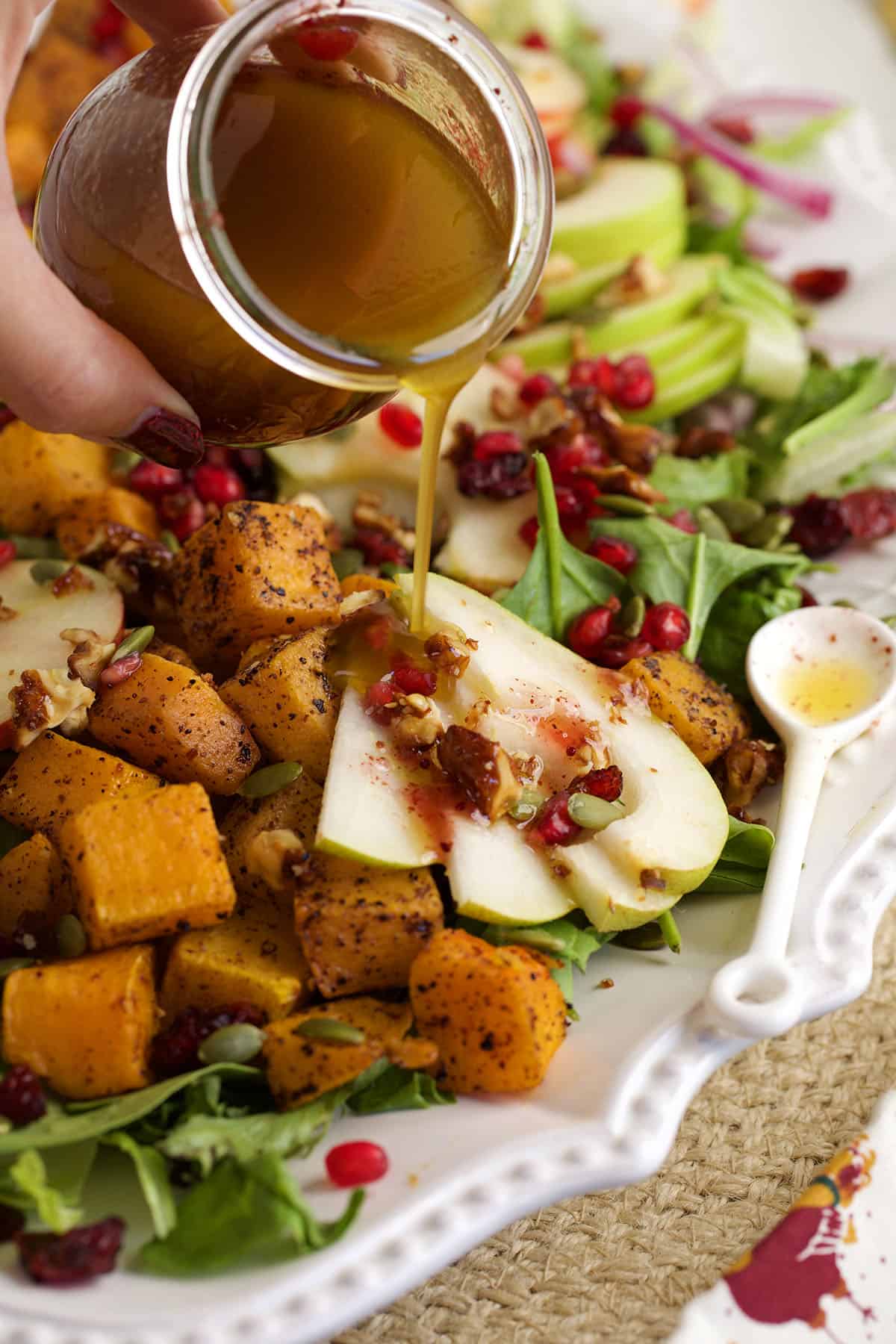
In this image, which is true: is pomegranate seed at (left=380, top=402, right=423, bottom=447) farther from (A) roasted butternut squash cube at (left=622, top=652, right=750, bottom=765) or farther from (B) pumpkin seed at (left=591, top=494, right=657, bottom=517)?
(A) roasted butternut squash cube at (left=622, top=652, right=750, bottom=765)

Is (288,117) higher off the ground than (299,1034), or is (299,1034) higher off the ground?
(288,117)

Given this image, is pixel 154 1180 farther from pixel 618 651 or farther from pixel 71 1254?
pixel 618 651

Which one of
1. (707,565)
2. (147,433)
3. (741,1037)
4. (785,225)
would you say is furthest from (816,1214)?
(785,225)

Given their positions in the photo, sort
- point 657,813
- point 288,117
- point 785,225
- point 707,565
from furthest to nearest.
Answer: point 785,225 < point 707,565 < point 657,813 < point 288,117

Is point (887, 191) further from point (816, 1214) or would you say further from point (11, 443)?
point (816, 1214)

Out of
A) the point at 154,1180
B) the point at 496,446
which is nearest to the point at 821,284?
the point at 496,446
